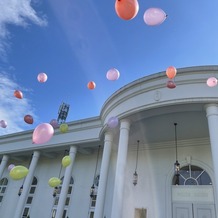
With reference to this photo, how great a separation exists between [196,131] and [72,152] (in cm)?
753

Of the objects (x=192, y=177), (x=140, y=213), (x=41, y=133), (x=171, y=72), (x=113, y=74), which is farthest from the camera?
(x=140, y=213)

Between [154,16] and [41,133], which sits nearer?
[154,16]

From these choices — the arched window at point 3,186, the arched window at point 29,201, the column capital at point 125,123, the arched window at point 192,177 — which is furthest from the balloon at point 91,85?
the arched window at point 3,186

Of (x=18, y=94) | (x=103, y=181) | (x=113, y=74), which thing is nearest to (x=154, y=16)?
(x=113, y=74)

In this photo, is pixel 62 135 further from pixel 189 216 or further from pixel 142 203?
pixel 189 216

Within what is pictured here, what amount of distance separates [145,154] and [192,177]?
2.89 m

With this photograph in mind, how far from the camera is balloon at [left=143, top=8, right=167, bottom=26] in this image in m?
6.10

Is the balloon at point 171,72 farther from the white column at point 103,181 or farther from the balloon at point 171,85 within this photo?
the white column at point 103,181

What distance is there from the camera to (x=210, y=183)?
10.8 meters

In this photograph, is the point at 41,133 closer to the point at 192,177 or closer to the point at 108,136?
the point at 108,136

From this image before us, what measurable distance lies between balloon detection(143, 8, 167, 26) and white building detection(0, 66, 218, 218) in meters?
2.96

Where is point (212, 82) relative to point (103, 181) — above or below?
above

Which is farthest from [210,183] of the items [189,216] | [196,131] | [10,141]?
[10,141]

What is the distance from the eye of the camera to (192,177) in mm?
11445
